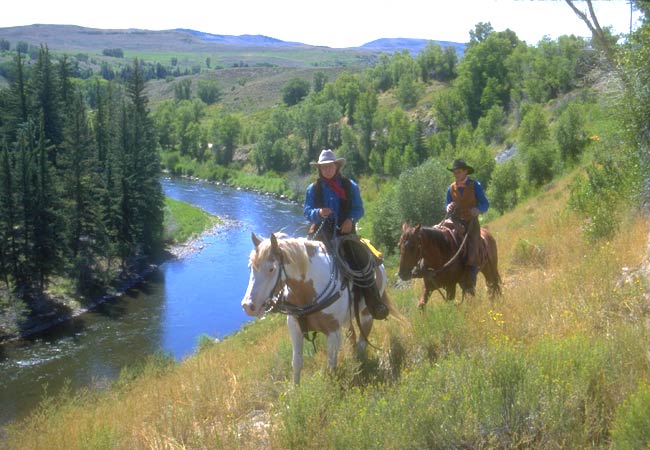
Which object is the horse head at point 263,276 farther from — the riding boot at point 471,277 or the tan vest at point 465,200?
the tan vest at point 465,200

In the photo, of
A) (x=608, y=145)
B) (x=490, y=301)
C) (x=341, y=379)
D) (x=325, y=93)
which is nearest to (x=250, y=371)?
(x=341, y=379)

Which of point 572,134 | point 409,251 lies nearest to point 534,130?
point 572,134

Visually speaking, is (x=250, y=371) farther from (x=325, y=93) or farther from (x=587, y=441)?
(x=325, y=93)

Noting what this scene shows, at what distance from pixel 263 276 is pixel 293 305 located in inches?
25.6

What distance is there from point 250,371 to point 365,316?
1.84 metres

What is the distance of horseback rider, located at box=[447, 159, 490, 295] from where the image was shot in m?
8.88

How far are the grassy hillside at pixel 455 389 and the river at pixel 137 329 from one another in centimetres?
853

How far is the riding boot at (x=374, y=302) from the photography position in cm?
735

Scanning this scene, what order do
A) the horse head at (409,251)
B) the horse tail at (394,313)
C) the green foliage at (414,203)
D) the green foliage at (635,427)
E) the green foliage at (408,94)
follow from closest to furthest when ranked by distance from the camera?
1. the green foliage at (635,427)
2. the horse tail at (394,313)
3. the horse head at (409,251)
4. the green foliage at (414,203)
5. the green foliage at (408,94)

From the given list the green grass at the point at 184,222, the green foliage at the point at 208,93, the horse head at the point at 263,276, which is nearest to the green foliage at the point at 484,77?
the green grass at the point at 184,222

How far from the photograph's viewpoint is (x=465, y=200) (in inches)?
360

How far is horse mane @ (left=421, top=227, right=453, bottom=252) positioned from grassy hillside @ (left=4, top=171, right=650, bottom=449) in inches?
37.8

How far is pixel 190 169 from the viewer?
83.8 m

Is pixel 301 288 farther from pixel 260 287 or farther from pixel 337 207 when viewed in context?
pixel 337 207
